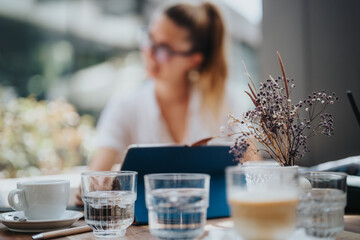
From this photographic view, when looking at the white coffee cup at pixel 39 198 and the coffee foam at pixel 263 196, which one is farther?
the white coffee cup at pixel 39 198

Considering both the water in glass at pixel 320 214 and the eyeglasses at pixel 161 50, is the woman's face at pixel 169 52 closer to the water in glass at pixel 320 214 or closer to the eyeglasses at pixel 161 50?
the eyeglasses at pixel 161 50

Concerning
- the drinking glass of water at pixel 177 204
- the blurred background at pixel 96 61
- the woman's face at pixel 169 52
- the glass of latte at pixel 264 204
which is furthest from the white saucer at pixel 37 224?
the woman's face at pixel 169 52

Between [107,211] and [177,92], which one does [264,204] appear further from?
[177,92]

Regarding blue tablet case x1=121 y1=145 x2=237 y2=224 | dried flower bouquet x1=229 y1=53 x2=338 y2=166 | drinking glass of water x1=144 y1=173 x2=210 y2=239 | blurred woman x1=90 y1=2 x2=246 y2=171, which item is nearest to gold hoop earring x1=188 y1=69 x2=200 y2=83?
blurred woman x1=90 y1=2 x2=246 y2=171

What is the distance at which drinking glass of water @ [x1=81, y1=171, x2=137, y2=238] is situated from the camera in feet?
2.66

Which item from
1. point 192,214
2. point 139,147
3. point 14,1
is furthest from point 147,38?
point 192,214

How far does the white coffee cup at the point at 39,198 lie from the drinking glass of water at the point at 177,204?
32 centimetres

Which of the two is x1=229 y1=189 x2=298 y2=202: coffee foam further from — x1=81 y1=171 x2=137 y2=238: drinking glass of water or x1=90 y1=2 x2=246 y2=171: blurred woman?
x1=90 y1=2 x2=246 y2=171: blurred woman

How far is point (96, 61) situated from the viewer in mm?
4000

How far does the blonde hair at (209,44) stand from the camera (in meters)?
2.98

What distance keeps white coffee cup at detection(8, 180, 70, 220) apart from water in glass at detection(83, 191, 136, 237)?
4.6 inches

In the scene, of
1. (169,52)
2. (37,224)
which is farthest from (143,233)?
(169,52)

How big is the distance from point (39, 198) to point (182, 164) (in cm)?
33

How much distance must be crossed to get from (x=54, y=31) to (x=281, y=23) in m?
2.05
